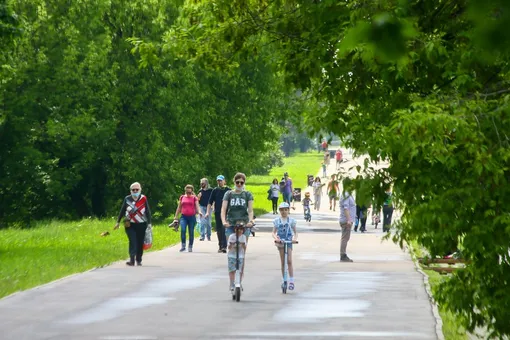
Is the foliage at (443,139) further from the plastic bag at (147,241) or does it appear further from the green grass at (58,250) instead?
the plastic bag at (147,241)

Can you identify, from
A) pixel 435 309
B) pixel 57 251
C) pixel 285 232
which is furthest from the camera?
pixel 57 251

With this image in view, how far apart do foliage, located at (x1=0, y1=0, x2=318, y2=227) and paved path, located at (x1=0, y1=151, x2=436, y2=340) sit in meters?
18.5

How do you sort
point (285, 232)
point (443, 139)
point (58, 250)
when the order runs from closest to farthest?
point (443, 139) → point (285, 232) → point (58, 250)

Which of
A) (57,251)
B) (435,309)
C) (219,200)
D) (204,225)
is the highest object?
(219,200)

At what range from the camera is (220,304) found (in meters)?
16.5

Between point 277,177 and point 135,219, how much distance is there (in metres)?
89.3

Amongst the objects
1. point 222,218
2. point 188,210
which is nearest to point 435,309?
point 222,218

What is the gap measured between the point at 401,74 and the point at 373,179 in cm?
109

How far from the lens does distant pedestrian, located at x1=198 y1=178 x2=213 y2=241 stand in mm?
30578

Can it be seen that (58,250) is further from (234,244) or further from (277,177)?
(277,177)

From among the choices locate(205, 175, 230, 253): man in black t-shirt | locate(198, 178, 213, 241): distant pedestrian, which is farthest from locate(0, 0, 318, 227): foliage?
locate(205, 175, 230, 253): man in black t-shirt

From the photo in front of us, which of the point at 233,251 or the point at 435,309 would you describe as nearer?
the point at 435,309

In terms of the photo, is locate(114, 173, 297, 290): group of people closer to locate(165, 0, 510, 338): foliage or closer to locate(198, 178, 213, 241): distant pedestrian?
locate(198, 178, 213, 241): distant pedestrian

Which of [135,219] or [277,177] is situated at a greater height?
[277,177]
